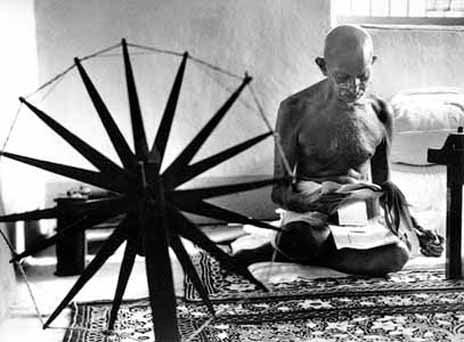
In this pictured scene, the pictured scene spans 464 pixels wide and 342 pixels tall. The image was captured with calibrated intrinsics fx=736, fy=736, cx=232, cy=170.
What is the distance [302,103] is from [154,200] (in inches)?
79.4

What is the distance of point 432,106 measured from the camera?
4.89m


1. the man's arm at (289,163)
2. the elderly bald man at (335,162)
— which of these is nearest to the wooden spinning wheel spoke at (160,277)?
the elderly bald man at (335,162)

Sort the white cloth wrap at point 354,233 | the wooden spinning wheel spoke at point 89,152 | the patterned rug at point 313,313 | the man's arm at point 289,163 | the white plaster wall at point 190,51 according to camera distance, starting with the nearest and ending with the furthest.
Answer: the wooden spinning wheel spoke at point 89,152 → the patterned rug at point 313,313 → the white cloth wrap at point 354,233 → the man's arm at point 289,163 → the white plaster wall at point 190,51

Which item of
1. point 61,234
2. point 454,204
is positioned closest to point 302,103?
point 454,204

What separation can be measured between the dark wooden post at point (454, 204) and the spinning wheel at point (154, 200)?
5.36ft

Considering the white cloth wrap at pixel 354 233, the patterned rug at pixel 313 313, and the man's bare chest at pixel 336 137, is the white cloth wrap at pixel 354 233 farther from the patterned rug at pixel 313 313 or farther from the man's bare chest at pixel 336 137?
the man's bare chest at pixel 336 137

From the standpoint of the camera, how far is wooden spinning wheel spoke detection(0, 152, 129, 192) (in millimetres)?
1880

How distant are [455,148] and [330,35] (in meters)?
0.79

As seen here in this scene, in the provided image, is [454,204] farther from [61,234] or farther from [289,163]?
[61,234]

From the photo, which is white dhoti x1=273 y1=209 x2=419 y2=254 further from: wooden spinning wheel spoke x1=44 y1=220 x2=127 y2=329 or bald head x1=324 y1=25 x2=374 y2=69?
wooden spinning wheel spoke x1=44 y1=220 x2=127 y2=329

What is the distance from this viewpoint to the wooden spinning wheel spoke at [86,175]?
1.88 meters

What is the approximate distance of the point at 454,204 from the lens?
129 inches

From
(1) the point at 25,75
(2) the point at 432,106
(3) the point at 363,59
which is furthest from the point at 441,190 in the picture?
(1) the point at 25,75

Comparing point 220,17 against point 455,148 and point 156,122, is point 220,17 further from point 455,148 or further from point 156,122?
point 455,148
